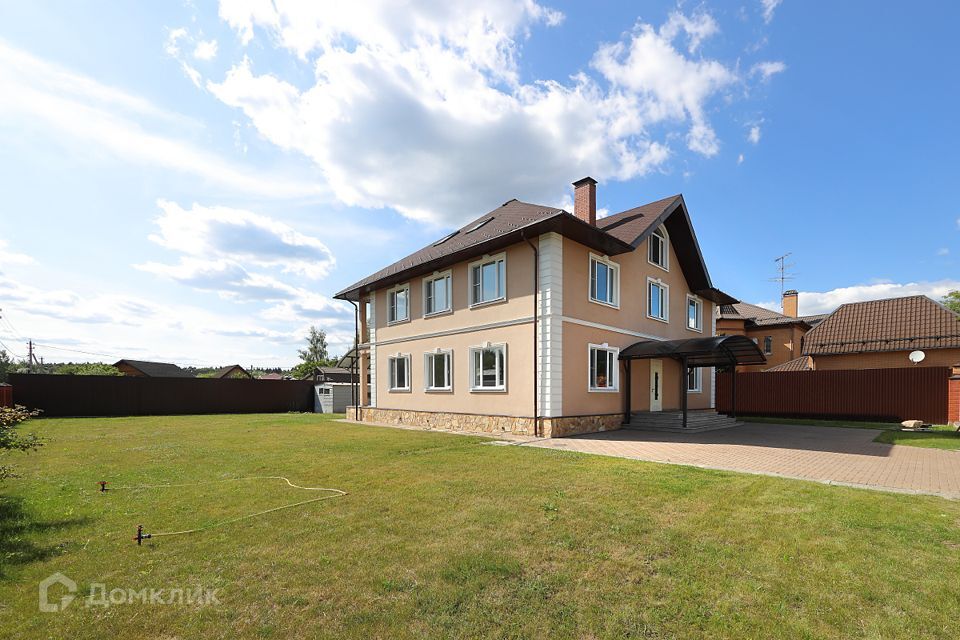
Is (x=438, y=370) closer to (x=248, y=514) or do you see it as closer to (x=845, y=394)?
(x=248, y=514)

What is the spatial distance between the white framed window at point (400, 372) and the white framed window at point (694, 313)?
40.9ft

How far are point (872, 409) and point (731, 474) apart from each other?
16.2 meters

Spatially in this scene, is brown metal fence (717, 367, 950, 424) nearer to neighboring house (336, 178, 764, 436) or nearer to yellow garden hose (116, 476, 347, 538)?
neighboring house (336, 178, 764, 436)

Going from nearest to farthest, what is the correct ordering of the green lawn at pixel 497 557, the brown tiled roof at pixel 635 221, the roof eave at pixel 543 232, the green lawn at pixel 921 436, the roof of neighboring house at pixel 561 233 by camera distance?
the green lawn at pixel 497 557 → the green lawn at pixel 921 436 → the roof eave at pixel 543 232 → the roof of neighboring house at pixel 561 233 → the brown tiled roof at pixel 635 221

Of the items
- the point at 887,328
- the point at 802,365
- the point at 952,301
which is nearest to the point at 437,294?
the point at 802,365

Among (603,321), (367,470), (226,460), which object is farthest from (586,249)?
(226,460)

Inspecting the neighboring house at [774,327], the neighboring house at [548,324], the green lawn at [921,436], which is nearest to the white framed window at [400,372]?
the neighboring house at [548,324]

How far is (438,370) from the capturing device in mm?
16750

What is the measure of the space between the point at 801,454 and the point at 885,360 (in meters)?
18.7

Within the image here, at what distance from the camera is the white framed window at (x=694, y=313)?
19.9 meters

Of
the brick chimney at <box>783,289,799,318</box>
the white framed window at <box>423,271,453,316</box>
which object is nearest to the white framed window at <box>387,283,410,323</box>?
the white framed window at <box>423,271,453,316</box>

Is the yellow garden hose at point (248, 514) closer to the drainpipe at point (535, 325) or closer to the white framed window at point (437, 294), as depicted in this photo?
the drainpipe at point (535, 325)

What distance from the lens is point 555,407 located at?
12547 millimetres

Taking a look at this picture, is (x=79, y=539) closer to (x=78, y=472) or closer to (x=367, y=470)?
(x=367, y=470)
